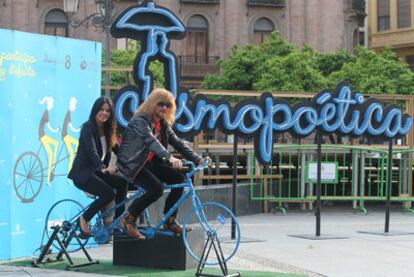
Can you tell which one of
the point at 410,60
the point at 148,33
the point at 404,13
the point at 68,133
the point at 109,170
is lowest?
the point at 109,170

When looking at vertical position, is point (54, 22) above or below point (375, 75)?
above

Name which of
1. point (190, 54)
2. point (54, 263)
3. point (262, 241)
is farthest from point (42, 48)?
point (190, 54)

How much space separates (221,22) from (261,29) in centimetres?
263

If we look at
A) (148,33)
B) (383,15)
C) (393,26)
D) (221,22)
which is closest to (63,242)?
(148,33)

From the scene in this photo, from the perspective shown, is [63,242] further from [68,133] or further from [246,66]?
[246,66]

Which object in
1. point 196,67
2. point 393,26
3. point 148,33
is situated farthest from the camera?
point 393,26

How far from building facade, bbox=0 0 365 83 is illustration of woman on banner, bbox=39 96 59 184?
3731 centimetres

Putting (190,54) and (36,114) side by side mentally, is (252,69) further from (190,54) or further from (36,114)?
(36,114)

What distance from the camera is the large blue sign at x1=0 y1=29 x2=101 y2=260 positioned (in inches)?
405

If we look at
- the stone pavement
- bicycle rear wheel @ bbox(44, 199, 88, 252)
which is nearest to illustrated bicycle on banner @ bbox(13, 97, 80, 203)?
bicycle rear wheel @ bbox(44, 199, 88, 252)

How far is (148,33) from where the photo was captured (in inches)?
478

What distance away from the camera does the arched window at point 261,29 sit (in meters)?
52.0

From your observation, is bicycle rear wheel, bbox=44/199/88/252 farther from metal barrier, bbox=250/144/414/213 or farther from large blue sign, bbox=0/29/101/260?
metal barrier, bbox=250/144/414/213

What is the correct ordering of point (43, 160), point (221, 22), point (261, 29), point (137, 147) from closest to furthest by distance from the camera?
point (137, 147), point (43, 160), point (221, 22), point (261, 29)
